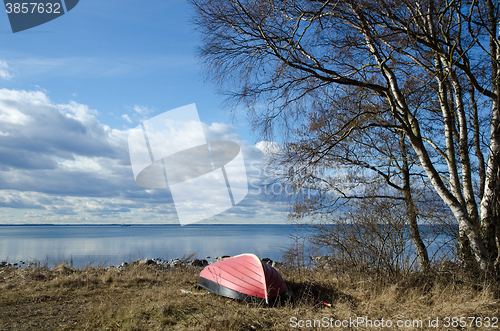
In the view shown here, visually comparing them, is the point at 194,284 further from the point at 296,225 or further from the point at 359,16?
the point at 359,16

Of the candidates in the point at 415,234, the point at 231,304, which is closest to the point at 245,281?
the point at 231,304

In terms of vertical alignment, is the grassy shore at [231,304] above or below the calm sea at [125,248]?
above

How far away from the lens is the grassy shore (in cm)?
491

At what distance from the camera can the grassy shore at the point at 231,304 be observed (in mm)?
4906

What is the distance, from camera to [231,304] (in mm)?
5922

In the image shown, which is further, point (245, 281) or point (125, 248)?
point (125, 248)

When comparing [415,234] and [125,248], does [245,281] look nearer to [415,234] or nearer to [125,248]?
[415,234]

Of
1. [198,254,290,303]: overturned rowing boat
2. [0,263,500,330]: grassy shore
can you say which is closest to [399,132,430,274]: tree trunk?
[0,263,500,330]: grassy shore

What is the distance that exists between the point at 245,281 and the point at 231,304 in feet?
2.08

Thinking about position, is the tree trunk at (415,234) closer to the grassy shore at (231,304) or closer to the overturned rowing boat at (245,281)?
the grassy shore at (231,304)

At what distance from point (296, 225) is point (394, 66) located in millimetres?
4756

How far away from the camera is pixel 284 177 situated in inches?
302

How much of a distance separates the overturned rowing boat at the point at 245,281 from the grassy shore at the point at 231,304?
0.70 feet

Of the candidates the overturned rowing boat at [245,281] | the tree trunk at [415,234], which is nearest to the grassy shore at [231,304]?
the overturned rowing boat at [245,281]
